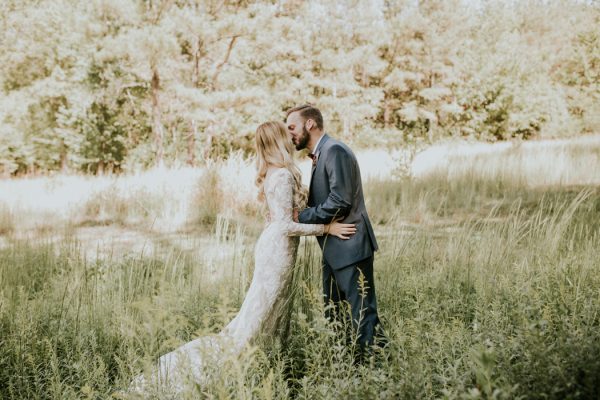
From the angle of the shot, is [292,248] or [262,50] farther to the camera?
[262,50]

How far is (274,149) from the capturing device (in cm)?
355

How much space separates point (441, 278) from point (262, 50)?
1759 cm

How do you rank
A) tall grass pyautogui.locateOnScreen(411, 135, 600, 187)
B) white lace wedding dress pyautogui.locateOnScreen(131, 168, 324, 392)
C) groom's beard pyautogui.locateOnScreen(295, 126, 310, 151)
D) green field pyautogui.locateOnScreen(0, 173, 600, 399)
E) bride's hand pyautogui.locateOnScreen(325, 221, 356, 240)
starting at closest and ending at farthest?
green field pyautogui.locateOnScreen(0, 173, 600, 399) → white lace wedding dress pyautogui.locateOnScreen(131, 168, 324, 392) → bride's hand pyautogui.locateOnScreen(325, 221, 356, 240) → groom's beard pyautogui.locateOnScreen(295, 126, 310, 151) → tall grass pyautogui.locateOnScreen(411, 135, 600, 187)

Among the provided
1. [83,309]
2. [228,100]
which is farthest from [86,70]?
[83,309]

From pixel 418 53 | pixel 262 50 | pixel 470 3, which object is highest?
pixel 470 3

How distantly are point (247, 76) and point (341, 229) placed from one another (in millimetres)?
20876

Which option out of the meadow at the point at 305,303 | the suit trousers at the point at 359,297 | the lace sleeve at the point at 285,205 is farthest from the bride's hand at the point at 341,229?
the meadow at the point at 305,303

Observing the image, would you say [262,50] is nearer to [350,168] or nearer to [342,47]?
[342,47]

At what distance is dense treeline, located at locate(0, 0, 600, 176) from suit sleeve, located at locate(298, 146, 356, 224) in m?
9.77

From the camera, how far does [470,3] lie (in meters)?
32.4

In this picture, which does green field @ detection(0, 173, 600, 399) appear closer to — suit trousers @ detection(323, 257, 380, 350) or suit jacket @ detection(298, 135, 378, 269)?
suit trousers @ detection(323, 257, 380, 350)

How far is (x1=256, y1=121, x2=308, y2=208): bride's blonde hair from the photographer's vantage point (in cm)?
354

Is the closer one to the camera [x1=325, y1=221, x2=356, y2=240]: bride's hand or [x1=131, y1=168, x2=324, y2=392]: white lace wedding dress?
[x1=131, y1=168, x2=324, y2=392]: white lace wedding dress

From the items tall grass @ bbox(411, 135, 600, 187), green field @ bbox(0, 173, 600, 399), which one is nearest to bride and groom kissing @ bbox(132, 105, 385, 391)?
green field @ bbox(0, 173, 600, 399)
